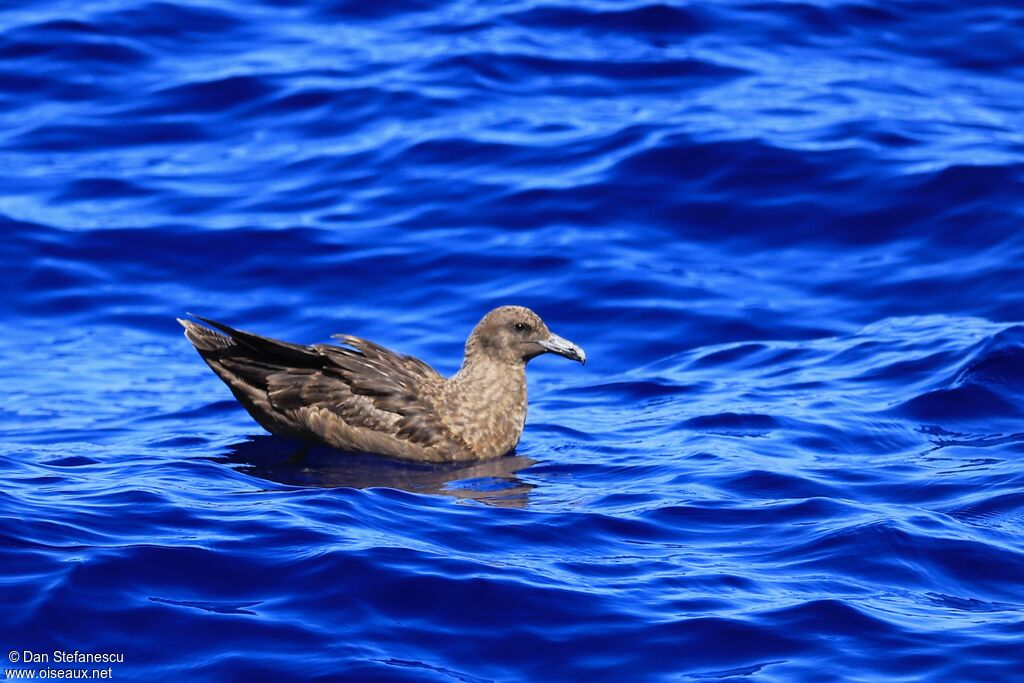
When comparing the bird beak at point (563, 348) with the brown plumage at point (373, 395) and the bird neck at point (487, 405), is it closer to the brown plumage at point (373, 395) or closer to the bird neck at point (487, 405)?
the brown plumage at point (373, 395)

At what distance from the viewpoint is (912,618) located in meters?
5.97

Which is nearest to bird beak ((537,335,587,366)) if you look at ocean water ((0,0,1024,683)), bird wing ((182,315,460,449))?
ocean water ((0,0,1024,683))

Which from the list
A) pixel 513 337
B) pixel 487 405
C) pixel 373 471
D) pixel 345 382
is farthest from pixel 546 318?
pixel 373 471

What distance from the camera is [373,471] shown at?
8.28 metres

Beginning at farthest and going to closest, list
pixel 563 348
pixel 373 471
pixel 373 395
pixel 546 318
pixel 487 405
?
pixel 546 318 < pixel 563 348 < pixel 487 405 < pixel 373 395 < pixel 373 471

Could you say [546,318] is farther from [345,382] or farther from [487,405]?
[345,382]

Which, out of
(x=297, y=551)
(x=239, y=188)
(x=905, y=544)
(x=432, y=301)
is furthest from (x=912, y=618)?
(x=239, y=188)

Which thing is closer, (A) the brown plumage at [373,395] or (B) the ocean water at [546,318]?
(B) the ocean water at [546,318]

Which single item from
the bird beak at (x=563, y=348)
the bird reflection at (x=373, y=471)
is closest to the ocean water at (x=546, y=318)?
the bird reflection at (x=373, y=471)

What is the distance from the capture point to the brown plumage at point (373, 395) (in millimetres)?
8703

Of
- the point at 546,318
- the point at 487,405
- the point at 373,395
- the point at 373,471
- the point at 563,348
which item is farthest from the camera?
the point at 546,318

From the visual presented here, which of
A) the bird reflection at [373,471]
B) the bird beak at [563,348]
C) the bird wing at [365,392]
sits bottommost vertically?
the bird reflection at [373,471]

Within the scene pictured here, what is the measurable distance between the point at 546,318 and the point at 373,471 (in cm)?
359

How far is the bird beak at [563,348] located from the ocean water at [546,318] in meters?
0.49
